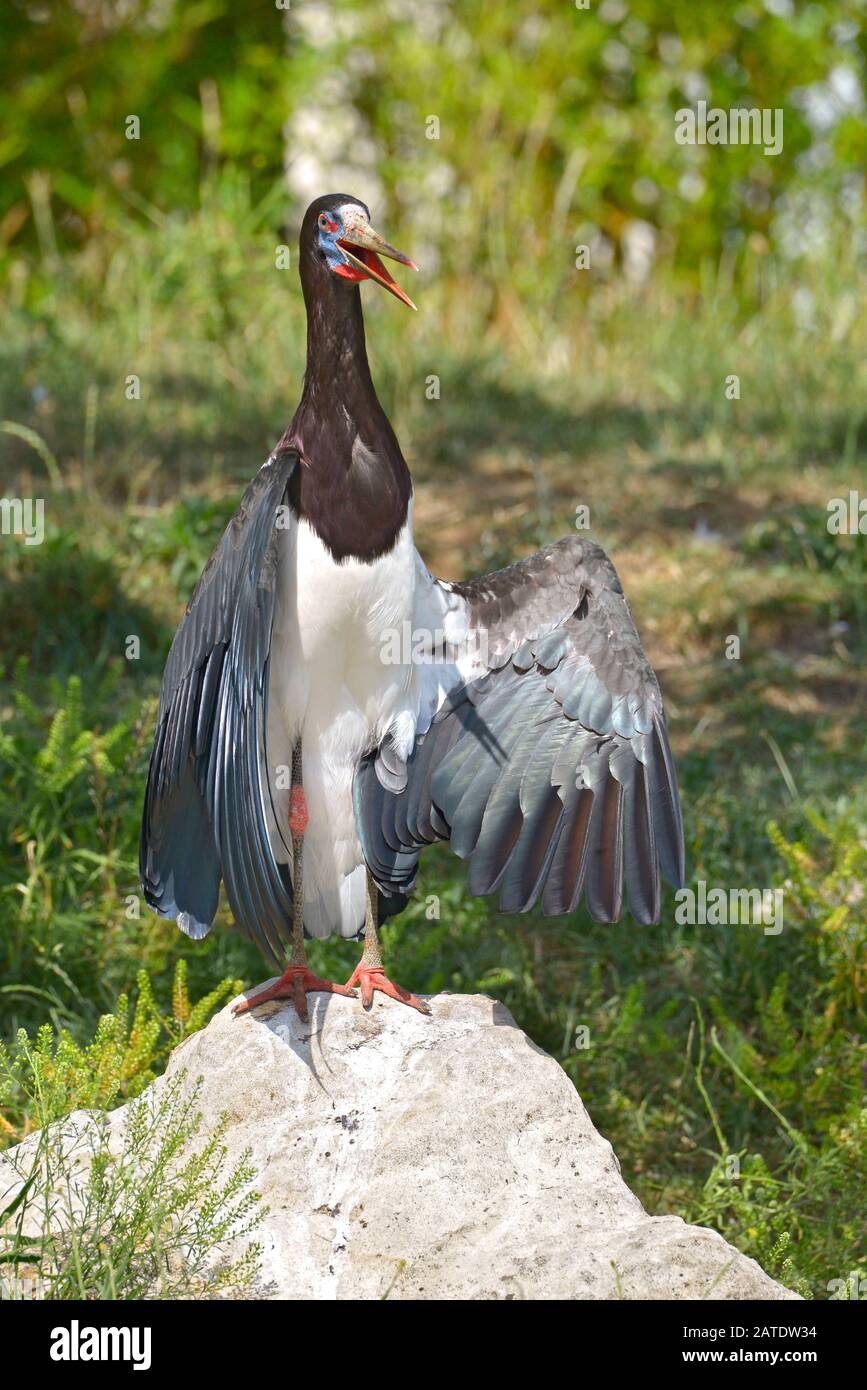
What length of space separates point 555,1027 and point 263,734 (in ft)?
4.38

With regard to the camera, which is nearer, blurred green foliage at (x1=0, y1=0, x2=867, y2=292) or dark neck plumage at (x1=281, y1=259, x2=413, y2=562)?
dark neck plumage at (x1=281, y1=259, x2=413, y2=562)

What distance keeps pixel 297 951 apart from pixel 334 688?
1.86ft

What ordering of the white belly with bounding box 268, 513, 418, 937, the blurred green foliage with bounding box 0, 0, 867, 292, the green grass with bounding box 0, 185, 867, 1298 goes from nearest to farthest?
the white belly with bounding box 268, 513, 418, 937 < the green grass with bounding box 0, 185, 867, 1298 < the blurred green foliage with bounding box 0, 0, 867, 292

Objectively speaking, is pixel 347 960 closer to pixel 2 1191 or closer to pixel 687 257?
pixel 2 1191

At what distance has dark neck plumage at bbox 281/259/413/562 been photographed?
3.36 meters

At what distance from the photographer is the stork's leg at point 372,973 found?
3.50 m

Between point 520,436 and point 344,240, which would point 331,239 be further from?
point 520,436

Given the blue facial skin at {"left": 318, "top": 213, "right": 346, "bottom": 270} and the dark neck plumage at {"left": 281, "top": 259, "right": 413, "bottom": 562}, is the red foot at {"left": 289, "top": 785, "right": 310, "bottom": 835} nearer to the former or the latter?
the dark neck plumage at {"left": 281, "top": 259, "right": 413, "bottom": 562}

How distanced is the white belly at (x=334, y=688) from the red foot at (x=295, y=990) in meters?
0.19

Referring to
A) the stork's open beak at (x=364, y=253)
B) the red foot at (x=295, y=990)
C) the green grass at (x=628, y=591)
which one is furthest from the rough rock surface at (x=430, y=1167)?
the stork's open beak at (x=364, y=253)

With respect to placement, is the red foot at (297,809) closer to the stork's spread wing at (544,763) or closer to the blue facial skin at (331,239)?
the stork's spread wing at (544,763)

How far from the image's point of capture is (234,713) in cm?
326

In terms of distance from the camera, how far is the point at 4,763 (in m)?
4.56

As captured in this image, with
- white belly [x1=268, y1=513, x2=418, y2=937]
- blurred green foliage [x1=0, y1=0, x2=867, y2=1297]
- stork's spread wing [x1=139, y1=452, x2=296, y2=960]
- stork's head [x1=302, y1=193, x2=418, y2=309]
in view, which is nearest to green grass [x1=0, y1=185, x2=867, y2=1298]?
blurred green foliage [x1=0, y1=0, x2=867, y2=1297]
